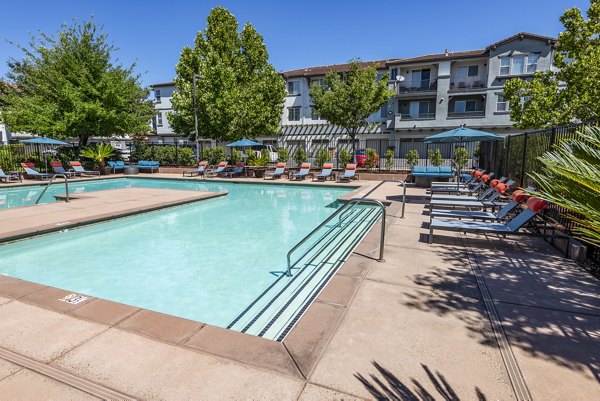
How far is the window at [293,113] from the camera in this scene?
1565 inches

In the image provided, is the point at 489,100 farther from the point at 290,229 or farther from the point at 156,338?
the point at 156,338

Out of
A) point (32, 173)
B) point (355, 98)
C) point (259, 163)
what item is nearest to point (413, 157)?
point (355, 98)

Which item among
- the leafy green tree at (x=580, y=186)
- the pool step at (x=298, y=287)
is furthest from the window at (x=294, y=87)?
the leafy green tree at (x=580, y=186)

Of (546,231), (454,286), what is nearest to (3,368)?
(454,286)

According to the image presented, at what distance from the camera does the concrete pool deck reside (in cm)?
253

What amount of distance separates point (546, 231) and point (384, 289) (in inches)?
196

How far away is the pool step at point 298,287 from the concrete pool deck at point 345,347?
69 centimetres

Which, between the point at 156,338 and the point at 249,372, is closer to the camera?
the point at 249,372

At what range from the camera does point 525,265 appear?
518cm

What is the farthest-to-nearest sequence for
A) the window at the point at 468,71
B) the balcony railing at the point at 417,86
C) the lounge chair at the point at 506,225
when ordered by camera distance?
the balcony railing at the point at 417,86, the window at the point at 468,71, the lounge chair at the point at 506,225

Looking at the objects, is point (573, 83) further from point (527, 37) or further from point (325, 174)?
point (527, 37)

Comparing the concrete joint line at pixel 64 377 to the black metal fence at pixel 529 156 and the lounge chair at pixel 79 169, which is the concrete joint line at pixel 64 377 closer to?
the black metal fence at pixel 529 156

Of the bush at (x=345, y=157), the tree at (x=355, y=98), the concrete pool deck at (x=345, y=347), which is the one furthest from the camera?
the tree at (x=355, y=98)

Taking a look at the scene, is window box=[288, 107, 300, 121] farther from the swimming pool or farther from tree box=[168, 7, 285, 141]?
the swimming pool
